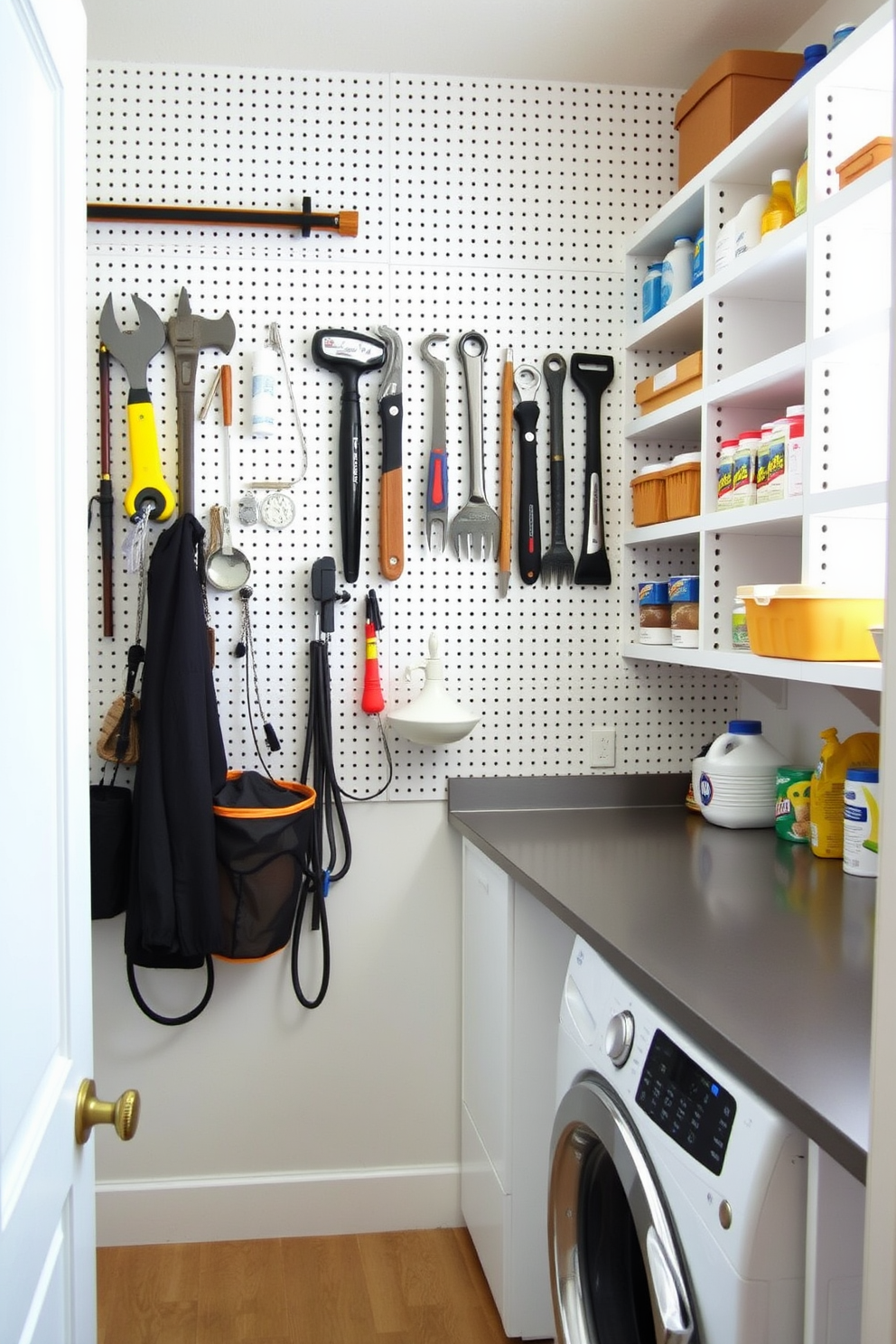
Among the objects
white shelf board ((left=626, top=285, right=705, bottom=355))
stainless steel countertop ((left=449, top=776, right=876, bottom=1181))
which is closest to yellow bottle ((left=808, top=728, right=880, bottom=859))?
stainless steel countertop ((left=449, top=776, right=876, bottom=1181))

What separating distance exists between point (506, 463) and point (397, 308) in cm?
43

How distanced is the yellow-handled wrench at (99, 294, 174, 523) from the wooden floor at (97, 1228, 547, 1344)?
1.62m

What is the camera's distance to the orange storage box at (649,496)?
7.82 ft

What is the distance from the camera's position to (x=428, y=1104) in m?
2.60

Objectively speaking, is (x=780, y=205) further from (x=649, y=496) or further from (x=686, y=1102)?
(x=686, y=1102)

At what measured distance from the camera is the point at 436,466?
2.49m

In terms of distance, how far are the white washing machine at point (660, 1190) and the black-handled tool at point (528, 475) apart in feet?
3.58

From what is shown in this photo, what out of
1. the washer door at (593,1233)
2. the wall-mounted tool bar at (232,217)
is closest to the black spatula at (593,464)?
the wall-mounted tool bar at (232,217)

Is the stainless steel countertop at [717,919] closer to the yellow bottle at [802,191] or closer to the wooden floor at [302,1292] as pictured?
the wooden floor at [302,1292]

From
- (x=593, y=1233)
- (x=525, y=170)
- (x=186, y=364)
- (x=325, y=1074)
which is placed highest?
(x=525, y=170)

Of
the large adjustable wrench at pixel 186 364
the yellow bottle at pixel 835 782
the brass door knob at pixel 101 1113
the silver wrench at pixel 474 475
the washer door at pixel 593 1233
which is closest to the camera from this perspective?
the brass door knob at pixel 101 1113

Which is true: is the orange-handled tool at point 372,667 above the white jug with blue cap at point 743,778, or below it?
above

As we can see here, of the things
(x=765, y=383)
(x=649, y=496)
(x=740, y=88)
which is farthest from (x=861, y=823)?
(x=740, y=88)

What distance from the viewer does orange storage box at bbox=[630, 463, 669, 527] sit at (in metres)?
2.38
